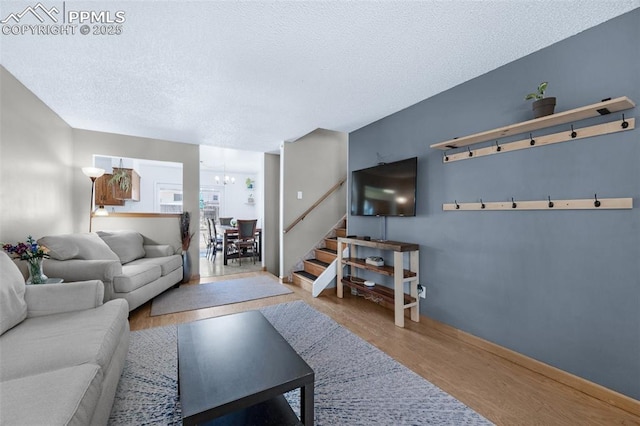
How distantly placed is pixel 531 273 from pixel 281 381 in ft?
6.65

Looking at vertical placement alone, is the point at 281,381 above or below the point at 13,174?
below

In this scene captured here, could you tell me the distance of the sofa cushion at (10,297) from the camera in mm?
1460

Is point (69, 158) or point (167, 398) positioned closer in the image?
point (167, 398)

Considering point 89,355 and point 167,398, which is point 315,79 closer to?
point 89,355

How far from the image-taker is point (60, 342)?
4.42 feet

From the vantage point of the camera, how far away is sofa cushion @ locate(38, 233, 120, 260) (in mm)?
2568

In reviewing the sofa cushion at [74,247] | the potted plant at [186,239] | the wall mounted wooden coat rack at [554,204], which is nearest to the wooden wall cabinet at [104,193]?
the potted plant at [186,239]

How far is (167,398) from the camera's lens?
161 centimetres

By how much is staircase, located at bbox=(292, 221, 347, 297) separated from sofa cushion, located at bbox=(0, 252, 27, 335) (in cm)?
278

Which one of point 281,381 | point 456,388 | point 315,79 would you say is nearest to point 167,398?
point 281,381

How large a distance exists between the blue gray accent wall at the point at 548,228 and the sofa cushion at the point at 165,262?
11.0 feet

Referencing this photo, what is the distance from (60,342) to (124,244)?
260 cm

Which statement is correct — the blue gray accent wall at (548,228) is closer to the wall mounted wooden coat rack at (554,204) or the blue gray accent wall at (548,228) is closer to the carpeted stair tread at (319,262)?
the wall mounted wooden coat rack at (554,204)

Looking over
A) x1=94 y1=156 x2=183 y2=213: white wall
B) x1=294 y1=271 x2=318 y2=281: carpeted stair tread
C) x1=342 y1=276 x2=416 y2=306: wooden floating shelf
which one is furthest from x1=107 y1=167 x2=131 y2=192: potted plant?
x1=342 y1=276 x2=416 y2=306: wooden floating shelf
